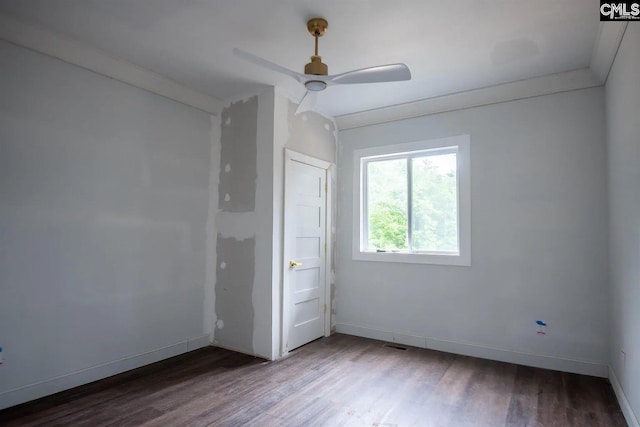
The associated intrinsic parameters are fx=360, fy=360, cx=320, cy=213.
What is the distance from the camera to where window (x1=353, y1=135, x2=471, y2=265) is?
388 centimetres

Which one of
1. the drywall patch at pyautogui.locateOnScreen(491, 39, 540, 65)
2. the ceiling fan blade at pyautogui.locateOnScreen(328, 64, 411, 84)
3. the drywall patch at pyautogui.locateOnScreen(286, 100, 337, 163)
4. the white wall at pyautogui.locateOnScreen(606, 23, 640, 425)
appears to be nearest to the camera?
the white wall at pyautogui.locateOnScreen(606, 23, 640, 425)

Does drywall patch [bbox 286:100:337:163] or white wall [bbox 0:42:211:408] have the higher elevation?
drywall patch [bbox 286:100:337:163]

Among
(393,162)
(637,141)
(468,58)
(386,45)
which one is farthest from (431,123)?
(637,141)

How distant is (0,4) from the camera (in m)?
2.41

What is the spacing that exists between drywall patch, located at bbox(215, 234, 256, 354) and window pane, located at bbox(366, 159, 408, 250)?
1.55m

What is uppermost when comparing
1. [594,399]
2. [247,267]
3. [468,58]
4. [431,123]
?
[468,58]

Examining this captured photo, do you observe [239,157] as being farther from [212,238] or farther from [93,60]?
[93,60]

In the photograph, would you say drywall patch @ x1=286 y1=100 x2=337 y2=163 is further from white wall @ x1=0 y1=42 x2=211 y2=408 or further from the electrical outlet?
the electrical outlet

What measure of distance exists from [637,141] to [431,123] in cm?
207

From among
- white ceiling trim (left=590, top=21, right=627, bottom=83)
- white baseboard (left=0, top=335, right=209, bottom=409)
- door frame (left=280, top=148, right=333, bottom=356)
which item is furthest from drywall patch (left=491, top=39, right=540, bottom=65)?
white baseboard (left=0, top=335, right=209, bottom=409)

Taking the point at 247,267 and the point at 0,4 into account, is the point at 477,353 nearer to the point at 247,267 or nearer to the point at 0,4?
the point at 247,267

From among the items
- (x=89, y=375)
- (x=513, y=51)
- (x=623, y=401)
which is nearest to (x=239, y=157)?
(x=89, y=375)

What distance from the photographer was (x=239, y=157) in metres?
3.95

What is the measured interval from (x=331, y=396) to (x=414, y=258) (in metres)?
1.85
